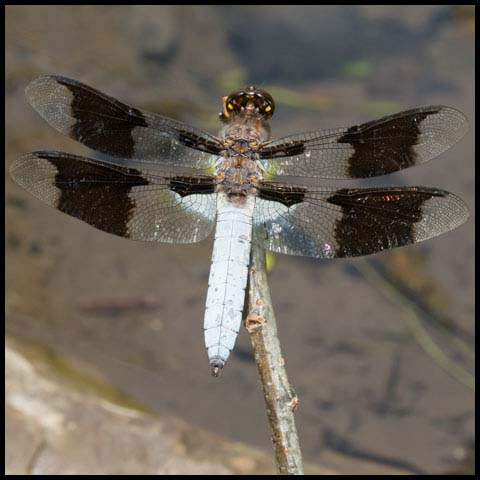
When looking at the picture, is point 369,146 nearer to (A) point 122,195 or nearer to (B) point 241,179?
(B) point 241,179

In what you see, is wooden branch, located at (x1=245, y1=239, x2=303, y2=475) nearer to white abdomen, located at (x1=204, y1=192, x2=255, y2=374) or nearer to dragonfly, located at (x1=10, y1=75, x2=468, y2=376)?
white abdomen, located at (x1=204, y1=192, x2=255, y2=374)

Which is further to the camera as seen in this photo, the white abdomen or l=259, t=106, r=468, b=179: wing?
l=259, t=106, r=468, b=179: wing

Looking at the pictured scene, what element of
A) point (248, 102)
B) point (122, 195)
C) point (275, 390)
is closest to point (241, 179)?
point (248, 102)

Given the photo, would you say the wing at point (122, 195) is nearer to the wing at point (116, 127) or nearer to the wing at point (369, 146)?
the wing at point (116, 127)

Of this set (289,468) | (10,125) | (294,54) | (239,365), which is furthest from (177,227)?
(294,54)

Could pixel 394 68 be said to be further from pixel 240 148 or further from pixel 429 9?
pixel 240 148

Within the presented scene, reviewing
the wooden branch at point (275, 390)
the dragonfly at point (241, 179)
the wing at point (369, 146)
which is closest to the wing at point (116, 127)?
the dragonfly at point (241, 179)

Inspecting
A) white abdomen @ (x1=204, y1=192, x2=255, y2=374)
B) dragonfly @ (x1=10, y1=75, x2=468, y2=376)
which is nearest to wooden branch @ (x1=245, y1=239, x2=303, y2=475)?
white abdomen @ (x1=204, y1=192, x2=255, y2=374)
